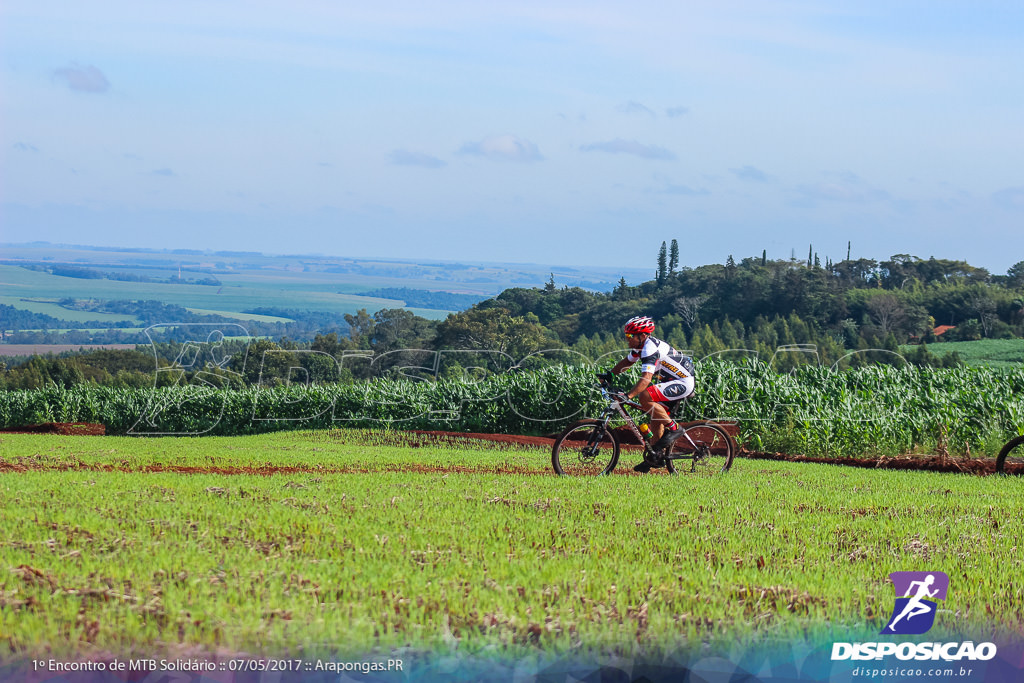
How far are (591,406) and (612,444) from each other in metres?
9.19

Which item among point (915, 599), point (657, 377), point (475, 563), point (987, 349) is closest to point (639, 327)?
point (657, 377)

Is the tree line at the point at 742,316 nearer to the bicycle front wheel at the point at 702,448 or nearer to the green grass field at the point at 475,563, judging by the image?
the bicycle front wheel at the point at 702,448

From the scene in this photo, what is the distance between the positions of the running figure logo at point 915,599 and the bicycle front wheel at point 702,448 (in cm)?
514

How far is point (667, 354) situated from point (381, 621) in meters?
6.18

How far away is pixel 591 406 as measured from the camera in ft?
64.4

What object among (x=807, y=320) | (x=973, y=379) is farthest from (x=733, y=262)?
(x=973, y=379)

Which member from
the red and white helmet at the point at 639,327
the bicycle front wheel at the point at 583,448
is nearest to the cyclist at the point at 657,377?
the red and white helmet at the point at 639,327

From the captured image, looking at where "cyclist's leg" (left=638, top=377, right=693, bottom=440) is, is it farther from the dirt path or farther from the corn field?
the corn field

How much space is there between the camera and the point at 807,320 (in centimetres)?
10325

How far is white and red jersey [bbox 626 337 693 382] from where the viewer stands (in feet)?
32.0

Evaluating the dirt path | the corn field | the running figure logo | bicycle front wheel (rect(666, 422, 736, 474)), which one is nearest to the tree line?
the corn field

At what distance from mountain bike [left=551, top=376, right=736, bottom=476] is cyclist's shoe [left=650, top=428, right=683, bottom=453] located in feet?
0.18

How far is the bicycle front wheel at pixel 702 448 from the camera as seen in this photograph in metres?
10.6

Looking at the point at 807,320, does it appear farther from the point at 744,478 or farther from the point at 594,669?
the point at 594,669
